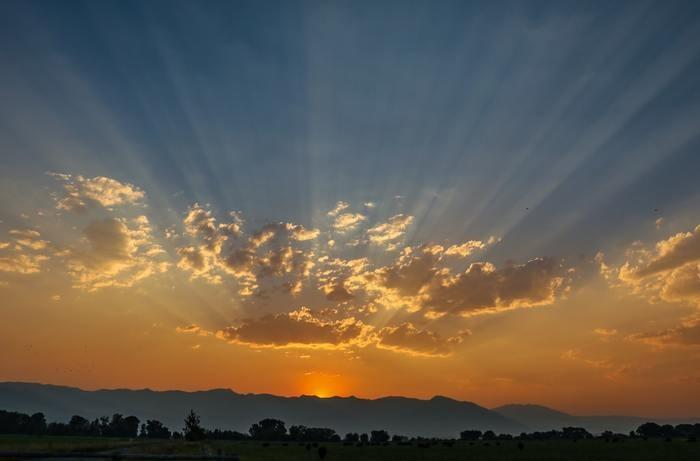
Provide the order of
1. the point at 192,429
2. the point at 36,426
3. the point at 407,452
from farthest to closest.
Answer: the point at 36,426 < the point at 192,429 < the point at 407,452

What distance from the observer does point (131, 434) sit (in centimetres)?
17688

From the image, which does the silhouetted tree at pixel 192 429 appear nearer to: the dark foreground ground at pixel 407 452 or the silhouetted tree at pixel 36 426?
the dark foreground ground at pixel 407 452

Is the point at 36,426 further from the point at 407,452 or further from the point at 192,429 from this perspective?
the point at 407,452

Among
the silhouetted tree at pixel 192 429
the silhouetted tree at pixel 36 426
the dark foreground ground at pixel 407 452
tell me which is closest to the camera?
the dark foreground ground at pixel 407 452

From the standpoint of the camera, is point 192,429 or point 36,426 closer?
point 192,429

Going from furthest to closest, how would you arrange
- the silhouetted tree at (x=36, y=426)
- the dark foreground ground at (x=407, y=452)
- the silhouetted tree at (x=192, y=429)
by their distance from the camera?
the silhouetted tree at (x=36, y=426) → the silhouetted tree at (x=192, y=429) → the dark foreground ground at (x=407, y=452)

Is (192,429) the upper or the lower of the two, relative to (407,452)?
upper

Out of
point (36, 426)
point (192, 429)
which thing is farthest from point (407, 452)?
point (36, 426)

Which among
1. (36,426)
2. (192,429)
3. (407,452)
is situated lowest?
(407,452)

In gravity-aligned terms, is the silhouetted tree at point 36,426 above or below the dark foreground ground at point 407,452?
above

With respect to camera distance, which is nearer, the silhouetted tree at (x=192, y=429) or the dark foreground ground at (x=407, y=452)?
the dark foreground ground at (x=407, y=452)

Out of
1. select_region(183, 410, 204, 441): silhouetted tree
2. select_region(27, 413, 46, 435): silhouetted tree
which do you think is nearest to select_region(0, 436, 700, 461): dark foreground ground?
select_region(183, 410, 204, 441): silhouetted tree

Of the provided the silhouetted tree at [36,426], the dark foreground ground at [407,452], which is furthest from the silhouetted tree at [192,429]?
the silhouetted tree at [36,426]

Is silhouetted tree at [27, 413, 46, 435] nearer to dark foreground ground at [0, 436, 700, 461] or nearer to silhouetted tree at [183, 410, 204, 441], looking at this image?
silhouetted tree at [183, 410, 204, 441]
